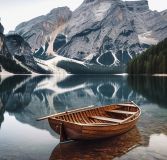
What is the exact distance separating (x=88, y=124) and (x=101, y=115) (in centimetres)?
853

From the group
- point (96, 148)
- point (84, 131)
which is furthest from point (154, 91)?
point (84, 131)

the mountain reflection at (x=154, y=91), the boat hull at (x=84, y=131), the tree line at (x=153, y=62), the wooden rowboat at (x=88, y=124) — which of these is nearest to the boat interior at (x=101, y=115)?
the wooden rowboat at (x=88, y=124)

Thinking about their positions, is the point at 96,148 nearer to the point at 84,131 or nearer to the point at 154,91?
the point at 84,131

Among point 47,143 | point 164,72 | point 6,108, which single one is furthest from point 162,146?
point 164,72

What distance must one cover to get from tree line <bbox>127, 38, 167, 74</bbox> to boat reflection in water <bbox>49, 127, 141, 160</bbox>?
141605 mm

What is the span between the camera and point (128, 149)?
24.1 meters

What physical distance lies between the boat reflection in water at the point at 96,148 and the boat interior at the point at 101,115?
5.54 ft

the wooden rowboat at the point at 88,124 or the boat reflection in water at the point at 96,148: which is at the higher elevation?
the wooden rowboat at the point at 88,124

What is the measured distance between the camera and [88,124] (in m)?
24.3

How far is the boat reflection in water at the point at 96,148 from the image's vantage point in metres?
22.3

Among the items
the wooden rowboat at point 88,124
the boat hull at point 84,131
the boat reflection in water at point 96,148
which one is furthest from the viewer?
the wooden rowboat at point 88,124

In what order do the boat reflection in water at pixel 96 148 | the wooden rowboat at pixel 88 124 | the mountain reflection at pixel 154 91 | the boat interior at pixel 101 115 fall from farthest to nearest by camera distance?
the mountain reflection at pixel 154 91
the boat interior at pixel 101 115
the wooden rowboat at pixel 88 124
the boat reflection in water at pixel 96 148

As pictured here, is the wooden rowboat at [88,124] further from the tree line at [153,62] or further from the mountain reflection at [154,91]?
the tree line at [153,62]

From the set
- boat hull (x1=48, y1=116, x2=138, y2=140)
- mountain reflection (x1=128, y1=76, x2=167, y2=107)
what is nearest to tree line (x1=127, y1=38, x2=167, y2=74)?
mountain reflection (x1=128, y1=76, x2=167, y2=107)
